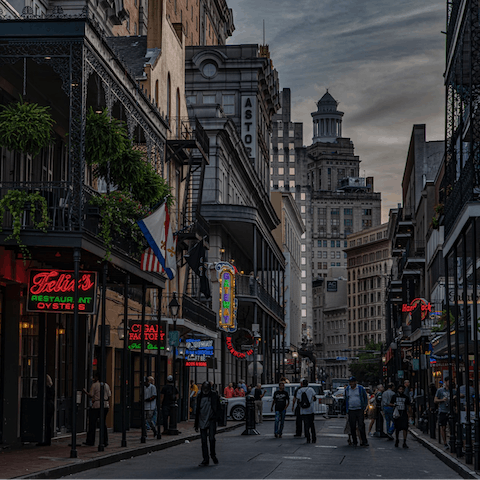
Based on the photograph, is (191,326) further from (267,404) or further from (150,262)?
(150,262)

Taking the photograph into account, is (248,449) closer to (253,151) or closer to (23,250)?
(23,250)

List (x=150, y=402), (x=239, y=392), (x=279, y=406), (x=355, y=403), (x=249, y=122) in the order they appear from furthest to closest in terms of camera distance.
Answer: (x=249, y=122)
(x=239, y=392)
(x=279, y=406)
(x=150, y=402)
(x=355, y=403)

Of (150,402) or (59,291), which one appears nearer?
(59,291)

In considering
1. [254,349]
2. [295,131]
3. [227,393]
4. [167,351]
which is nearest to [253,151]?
[254,349]

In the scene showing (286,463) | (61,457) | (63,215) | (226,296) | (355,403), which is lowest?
(286,463)

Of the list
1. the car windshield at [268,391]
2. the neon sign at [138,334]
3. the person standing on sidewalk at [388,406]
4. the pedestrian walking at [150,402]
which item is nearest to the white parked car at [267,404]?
the car windshield at [268,391]

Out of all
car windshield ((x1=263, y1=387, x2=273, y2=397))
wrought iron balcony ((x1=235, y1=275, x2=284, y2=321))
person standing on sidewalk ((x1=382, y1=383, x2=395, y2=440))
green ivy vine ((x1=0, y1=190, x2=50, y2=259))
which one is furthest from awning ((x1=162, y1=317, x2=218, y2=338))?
green ivy vine ((x1=0, y1=190, x2=50, y2=259))

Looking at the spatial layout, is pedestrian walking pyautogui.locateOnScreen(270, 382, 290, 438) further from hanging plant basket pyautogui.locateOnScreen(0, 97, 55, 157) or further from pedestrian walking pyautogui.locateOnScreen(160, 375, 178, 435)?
hanging plant basket pyautogui.locateOnScreen(0, 97, 55, 157)

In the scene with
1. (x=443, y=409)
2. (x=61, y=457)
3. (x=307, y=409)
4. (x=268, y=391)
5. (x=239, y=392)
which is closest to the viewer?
(x=61, y=457)

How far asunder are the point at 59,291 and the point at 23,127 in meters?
3.43

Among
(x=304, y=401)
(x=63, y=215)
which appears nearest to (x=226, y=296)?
(x=304, y=401)

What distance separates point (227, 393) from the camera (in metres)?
43.5

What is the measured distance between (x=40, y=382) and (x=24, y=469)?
6834 mm

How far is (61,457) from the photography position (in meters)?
17.8
